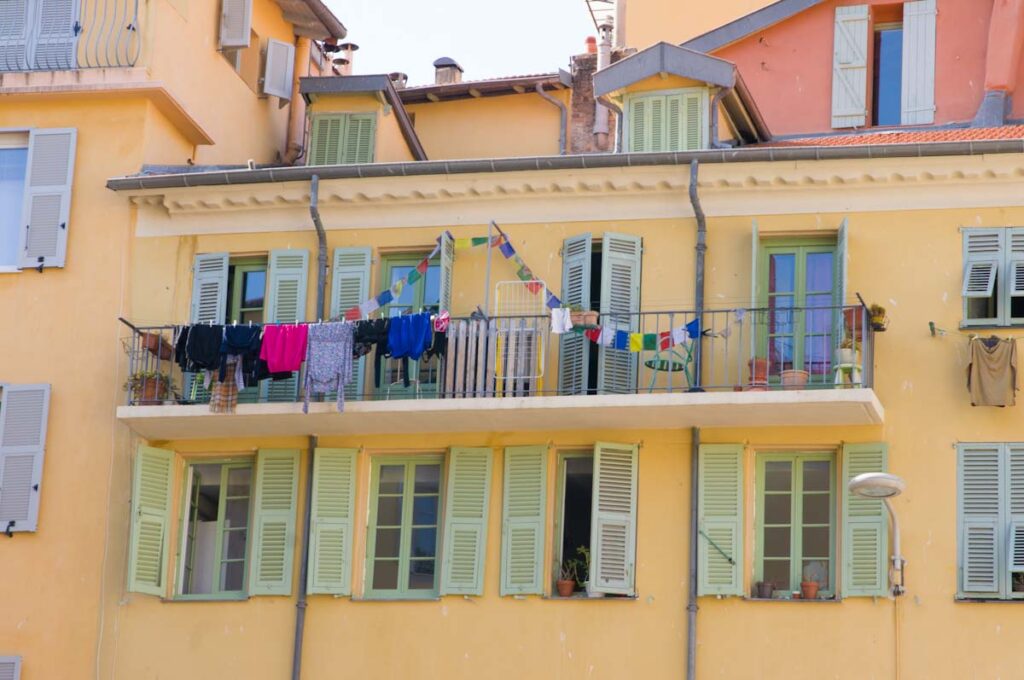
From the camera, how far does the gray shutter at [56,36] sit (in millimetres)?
26828

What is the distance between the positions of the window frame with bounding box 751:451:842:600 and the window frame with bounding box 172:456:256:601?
557 centimetres

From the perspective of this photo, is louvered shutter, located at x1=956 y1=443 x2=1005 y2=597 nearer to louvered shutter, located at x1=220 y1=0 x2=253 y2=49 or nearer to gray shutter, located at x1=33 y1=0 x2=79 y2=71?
louvered shutter, located at x1=220 y1=0 x2=253 y2=49

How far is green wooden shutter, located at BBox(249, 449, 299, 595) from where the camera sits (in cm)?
2438

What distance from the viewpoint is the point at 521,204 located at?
82.6ft

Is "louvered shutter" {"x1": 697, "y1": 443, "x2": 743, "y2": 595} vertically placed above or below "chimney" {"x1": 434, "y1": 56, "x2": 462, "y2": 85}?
below

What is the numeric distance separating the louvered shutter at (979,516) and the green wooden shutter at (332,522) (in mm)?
6538

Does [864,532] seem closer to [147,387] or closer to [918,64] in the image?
[918,64]

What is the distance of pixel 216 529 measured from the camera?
82.5ft

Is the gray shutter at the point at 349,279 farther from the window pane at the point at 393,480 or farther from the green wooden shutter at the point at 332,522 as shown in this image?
the window pane at the point at 393,480

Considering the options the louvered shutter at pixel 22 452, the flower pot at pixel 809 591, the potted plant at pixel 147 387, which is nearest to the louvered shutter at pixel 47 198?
the louvered shutter at pixel 22 452

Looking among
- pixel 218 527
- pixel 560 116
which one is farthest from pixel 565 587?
pixel 560 116

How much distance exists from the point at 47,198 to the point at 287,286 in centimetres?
310

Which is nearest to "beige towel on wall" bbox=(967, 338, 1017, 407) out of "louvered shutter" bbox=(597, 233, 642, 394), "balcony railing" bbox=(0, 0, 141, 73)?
"louvered shutter" bbox=(597, 233, 642, 394)

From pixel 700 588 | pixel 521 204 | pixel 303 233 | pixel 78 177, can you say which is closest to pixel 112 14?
pixel 78 177
